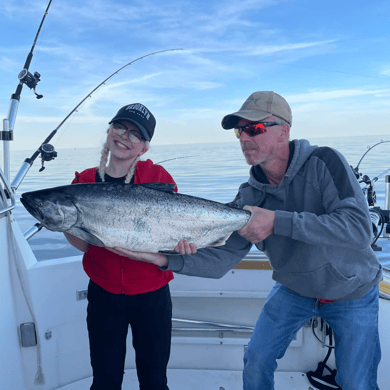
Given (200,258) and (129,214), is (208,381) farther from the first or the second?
(129,214)

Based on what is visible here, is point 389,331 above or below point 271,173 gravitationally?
below

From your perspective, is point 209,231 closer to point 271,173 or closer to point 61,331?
point 271,173

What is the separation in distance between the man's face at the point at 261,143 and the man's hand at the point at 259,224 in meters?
0.35

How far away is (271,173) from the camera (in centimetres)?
234

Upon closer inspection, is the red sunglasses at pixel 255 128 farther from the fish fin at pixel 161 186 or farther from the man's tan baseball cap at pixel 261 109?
the fish fin at pixel 161 186

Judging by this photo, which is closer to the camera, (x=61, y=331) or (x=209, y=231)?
(x=209, y=231)

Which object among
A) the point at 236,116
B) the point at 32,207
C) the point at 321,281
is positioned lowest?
the point at 321,281

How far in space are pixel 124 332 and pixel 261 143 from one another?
137 cm

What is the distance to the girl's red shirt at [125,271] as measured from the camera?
78.7 inches

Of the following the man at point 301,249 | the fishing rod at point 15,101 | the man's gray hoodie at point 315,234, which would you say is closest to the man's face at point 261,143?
the man at point 301,249

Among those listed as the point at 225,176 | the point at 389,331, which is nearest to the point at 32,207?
the point at 389,331

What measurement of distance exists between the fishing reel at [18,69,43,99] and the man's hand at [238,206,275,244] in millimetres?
2384

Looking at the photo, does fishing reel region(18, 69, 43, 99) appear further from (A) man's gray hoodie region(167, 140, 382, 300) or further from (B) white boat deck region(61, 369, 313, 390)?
(B) white boat deck region(61, 369, 313, 390)

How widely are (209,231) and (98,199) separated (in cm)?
63
